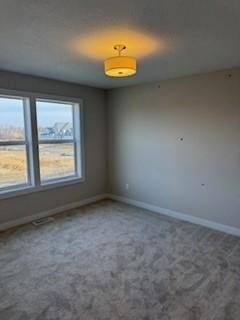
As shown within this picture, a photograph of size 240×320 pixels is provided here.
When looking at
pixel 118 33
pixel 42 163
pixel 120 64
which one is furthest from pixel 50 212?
pixel 118 33

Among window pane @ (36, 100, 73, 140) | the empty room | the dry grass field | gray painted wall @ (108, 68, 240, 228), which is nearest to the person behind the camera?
the empty room

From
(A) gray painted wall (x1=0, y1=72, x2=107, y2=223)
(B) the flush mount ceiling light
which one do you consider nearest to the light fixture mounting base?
(B) the flush mount ceiling light

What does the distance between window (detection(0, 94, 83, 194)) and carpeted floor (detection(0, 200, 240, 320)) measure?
2.78 feet

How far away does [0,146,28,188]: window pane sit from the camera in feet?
12.2

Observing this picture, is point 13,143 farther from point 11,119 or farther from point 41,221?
point 41,221

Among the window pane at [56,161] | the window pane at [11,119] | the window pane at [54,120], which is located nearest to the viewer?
the window pane at [11,119]

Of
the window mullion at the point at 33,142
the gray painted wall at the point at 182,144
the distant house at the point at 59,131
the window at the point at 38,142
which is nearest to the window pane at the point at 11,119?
the window at the point at 38,142

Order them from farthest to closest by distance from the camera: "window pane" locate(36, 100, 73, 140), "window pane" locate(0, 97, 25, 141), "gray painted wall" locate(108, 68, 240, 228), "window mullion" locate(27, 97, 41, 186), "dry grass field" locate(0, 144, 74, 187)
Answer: "window pane" locate(36, 100, 73, 140), "window mullion" locate(27, 97, 41, 186), "dry grass field" locate(0, 144, 74, 187), "window pane" locate(0, 97, 25, 141), "gray painted wall" locate(108, 68, 240, 228)

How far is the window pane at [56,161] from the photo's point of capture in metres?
4.23

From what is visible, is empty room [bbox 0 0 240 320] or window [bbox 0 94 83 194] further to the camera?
window [bbox 0 94 83 194]

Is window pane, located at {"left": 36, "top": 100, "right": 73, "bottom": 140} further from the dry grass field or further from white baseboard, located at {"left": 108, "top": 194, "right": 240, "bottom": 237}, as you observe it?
white baseboard, located at {"left": 108, "top": 194, "right": 240, "bottom": 237}

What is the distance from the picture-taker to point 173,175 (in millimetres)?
4180

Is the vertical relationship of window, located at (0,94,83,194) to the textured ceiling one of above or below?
below

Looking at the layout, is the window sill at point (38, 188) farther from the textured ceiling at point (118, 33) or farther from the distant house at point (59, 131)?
the textured ceiling at point (118, 33)
